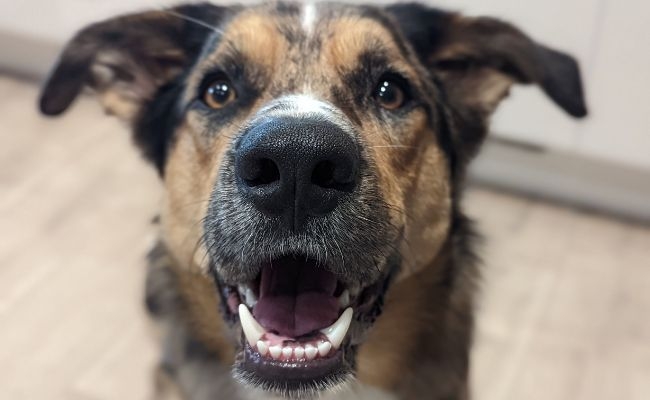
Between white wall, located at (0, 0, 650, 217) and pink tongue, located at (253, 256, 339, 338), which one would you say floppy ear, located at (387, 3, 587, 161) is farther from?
white wall, located at (0, 0, 650, 217)

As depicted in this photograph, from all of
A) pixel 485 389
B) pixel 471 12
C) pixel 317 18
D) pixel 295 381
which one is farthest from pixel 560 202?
pixel 295 381

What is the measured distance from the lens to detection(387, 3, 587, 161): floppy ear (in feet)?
5.77

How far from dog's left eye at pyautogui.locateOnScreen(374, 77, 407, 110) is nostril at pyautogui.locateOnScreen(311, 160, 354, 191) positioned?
14.5 inches

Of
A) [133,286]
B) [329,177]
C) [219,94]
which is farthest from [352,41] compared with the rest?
[133,286]

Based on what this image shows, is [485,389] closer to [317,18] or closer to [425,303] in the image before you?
[425,303]

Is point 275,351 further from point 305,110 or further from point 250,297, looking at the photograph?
point 305,110

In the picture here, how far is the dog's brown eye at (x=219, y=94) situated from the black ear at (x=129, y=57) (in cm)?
16

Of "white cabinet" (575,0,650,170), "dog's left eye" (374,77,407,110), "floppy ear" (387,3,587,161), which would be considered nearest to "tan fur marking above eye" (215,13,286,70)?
"dog's left eye" (374,77,407,110)

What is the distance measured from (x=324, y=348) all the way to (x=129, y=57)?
2.86ft

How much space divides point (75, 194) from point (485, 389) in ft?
5.70

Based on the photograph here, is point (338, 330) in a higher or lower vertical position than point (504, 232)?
higher

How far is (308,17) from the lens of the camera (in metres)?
1.73

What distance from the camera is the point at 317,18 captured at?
1720mm

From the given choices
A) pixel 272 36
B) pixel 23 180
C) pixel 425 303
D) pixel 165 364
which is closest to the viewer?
pixel 272 36
